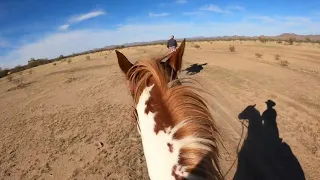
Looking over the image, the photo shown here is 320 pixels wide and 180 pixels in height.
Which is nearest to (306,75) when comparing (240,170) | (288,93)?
(288,93)

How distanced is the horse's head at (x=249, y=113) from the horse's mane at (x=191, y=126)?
754cm

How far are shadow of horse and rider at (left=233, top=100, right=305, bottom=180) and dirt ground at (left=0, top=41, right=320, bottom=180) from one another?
7.2 inches

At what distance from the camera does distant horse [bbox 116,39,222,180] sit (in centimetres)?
156

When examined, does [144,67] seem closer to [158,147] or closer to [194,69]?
[158,147]

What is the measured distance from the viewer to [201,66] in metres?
17.7

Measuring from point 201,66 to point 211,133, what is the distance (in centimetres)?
1633

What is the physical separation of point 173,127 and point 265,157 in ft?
17.6

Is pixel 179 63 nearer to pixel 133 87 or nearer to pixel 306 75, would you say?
pixel 133 87

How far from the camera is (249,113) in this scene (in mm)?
9203

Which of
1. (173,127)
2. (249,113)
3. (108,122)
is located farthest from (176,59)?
(249,113)

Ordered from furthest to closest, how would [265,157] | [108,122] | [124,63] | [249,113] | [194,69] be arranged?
[194,69] → [108,122] → [249,113] → [265,157] → [124,63]

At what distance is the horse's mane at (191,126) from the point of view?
1.55m

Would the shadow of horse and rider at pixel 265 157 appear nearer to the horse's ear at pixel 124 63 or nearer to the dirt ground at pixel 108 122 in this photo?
the dirt ground at pixel 108 122

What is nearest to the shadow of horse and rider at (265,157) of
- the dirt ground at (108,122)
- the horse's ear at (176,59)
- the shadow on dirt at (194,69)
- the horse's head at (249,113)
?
the dirt ground at (108,122)
